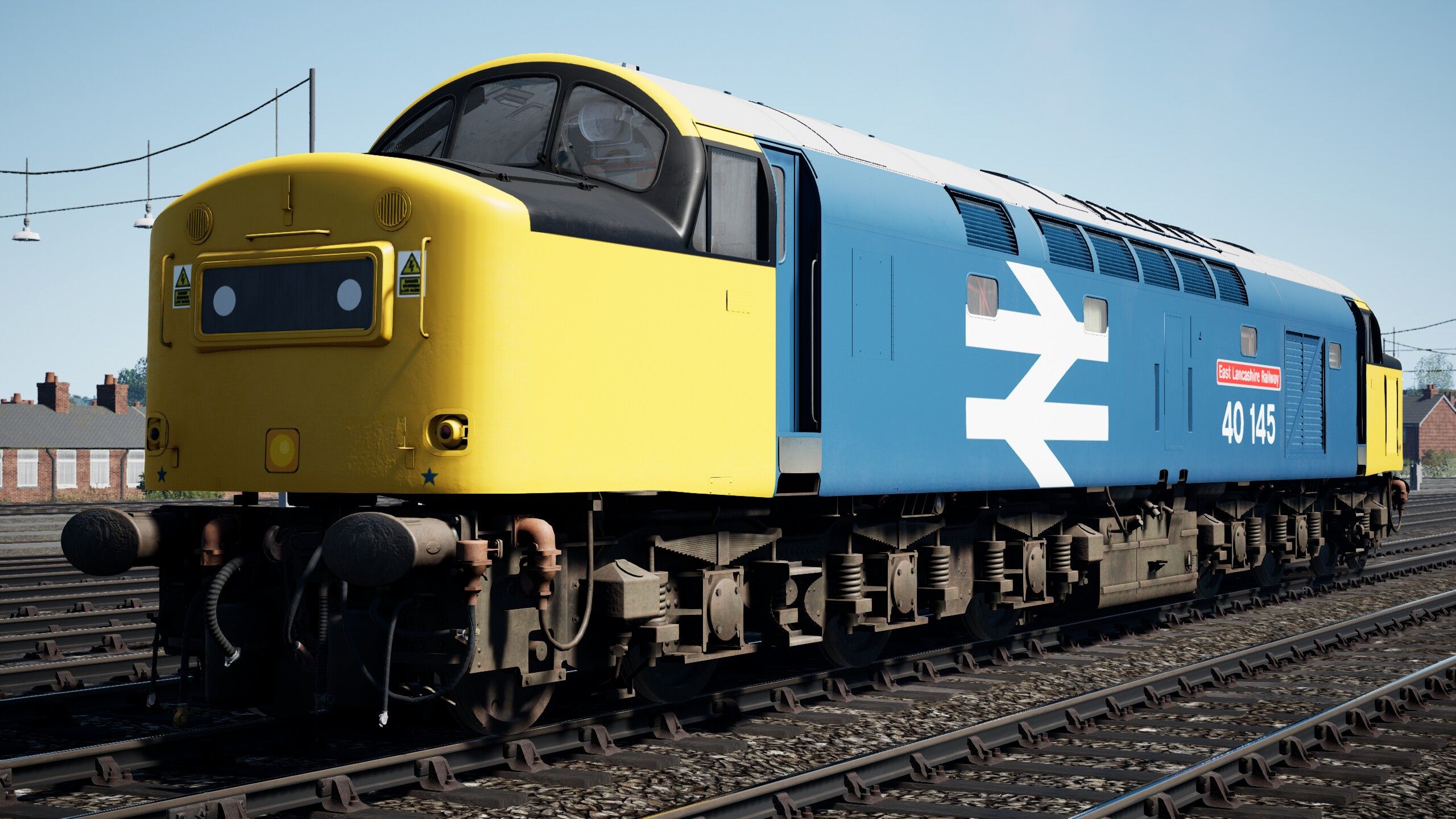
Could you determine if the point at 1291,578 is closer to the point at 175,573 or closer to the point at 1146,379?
the point at 1146,379

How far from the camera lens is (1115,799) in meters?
7.09

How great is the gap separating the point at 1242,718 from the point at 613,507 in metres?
4.79

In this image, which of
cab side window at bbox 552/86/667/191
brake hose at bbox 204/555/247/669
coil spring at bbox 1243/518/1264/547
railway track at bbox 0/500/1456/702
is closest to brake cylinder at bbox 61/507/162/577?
brake hose at bbox 204/555/247/669

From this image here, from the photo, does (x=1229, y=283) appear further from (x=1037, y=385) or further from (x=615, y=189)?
(x=615, y=189)

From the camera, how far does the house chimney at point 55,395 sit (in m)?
66.4

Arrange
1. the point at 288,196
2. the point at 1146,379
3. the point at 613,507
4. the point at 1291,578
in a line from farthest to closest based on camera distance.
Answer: the point at 1291,578 < the point at 1146,379 < the point at 613,507 < the point at 288,196

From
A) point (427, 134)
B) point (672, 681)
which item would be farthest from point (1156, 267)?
point (427, 134)

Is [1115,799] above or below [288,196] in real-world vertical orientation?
below

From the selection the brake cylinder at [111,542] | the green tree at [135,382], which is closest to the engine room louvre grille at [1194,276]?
the brake cylinder at [111,542]

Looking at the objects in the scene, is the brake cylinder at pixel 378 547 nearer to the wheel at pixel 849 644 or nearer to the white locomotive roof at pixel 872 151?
the white locomotive roof at pixel 872 151

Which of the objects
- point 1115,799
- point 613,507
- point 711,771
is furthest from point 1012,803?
point 613,507

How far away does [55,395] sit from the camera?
2616 inches

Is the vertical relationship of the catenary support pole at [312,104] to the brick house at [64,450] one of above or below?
above

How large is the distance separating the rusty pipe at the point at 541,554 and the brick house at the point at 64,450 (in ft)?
180
